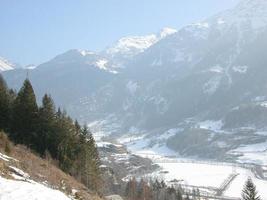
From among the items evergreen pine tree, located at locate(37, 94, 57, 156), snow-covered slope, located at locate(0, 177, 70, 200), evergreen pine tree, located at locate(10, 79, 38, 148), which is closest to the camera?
snow-covered slope, located at locate(0, 177, 70, 200)

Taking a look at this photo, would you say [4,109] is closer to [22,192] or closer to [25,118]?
[25,118]

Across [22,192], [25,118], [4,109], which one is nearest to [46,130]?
[25,118]

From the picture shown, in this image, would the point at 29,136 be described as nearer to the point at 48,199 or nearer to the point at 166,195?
the point at 48,199

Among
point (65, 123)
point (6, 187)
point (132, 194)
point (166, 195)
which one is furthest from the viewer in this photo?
point (166, 195)

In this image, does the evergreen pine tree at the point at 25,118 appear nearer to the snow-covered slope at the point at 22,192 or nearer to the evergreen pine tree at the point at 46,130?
the evergreen pine tree at the point at 46,130

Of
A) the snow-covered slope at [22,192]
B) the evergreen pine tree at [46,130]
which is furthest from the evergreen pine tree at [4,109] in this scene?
the snow-covered slope at [22,192]

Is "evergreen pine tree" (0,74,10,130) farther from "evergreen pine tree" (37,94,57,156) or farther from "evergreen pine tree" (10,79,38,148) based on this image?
"evergreen pine tree" (37,94,57,156)

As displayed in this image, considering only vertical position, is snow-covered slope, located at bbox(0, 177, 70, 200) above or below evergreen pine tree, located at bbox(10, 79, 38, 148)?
below

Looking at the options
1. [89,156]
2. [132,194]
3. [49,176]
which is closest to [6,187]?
[49,176]

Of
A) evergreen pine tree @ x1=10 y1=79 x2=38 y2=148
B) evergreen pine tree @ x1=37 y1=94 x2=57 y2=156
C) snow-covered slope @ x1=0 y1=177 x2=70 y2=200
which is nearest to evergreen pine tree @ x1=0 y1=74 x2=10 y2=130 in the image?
evergreen pine tree @ x1=10 y1=79 x2=38 y2=148

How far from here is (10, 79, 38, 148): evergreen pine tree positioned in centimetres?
7175

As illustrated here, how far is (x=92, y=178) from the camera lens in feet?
262

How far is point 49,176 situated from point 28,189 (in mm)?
15505

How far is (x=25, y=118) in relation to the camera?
7250cm
